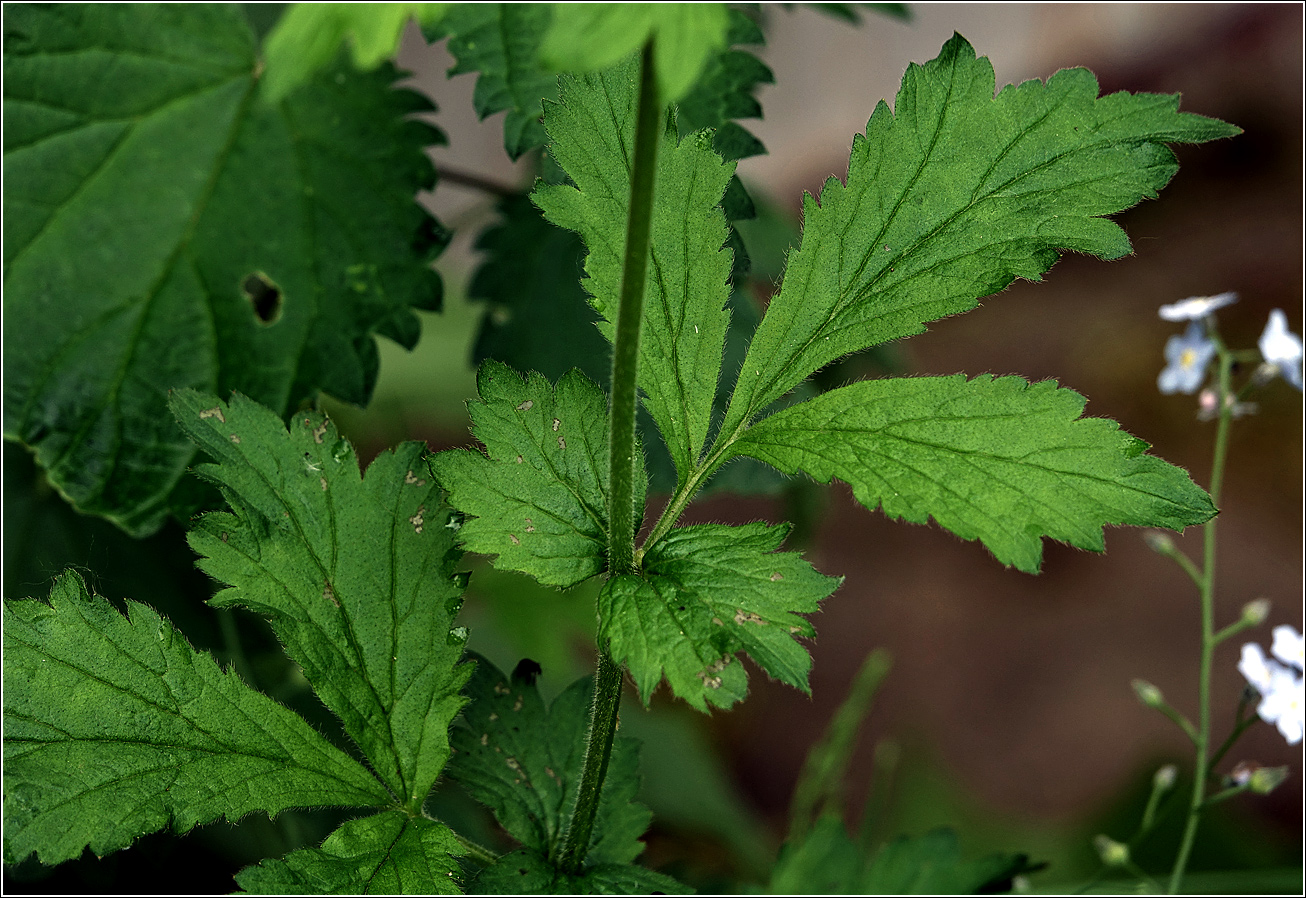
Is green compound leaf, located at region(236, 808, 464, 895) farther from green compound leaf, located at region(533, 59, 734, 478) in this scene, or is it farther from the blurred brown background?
the blurred brown background

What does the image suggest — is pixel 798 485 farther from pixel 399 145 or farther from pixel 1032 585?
pixel 1032 585

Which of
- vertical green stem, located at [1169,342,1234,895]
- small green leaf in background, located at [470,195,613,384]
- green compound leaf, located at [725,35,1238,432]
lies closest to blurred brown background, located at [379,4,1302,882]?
small green leaf in background, located at [470,195,613,384]

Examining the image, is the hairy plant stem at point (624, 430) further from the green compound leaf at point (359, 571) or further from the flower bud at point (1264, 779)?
the flower bud at point (1264, 779)

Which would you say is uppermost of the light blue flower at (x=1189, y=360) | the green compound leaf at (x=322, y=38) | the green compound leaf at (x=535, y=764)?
the light blue flower at (x=1189, y=360)

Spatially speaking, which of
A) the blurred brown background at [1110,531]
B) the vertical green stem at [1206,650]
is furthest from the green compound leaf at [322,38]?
the blurred brown background at [1110,531]

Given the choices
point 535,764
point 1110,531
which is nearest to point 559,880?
point 535,764

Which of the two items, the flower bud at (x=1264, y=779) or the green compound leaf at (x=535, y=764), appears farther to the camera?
the flower bud at (x=1264, y=779)

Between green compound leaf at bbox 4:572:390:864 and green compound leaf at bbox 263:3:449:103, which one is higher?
green compound leaf at bbox 263:3:449:103
